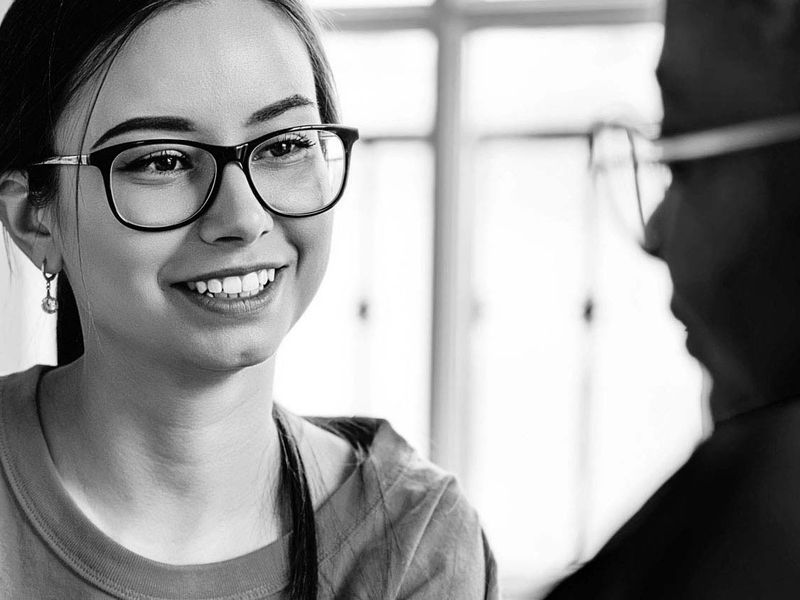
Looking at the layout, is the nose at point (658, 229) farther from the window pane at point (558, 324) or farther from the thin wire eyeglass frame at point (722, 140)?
the window pane at point (558, 324)

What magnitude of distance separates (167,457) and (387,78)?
2.46 meters

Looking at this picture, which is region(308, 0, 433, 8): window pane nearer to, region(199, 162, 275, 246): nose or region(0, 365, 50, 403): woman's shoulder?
region(0, 365, 50, 403): woman's shoulder

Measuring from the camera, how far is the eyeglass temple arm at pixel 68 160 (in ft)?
3.73

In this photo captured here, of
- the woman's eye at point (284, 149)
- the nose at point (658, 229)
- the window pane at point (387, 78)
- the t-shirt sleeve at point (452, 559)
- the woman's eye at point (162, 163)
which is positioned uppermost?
the window pane at point (387, 78)

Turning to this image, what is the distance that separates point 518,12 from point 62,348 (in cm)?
235

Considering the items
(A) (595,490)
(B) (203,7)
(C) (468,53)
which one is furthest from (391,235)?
(B) (203,7)

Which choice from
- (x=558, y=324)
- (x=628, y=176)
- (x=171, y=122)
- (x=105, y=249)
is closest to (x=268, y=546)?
(x=105, y=249)

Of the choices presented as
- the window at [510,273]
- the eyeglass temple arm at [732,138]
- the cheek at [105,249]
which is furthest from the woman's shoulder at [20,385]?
the window at [510,273]

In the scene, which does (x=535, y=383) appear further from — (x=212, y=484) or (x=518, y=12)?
(x=212, y=484)

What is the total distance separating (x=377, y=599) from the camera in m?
1.23

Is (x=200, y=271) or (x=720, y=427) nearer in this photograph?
(x=720, y=427)

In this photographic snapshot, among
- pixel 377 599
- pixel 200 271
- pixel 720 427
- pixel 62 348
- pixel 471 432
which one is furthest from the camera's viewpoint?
pixel 471 432

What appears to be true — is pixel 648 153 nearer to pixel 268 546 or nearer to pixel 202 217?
pixel 202 217

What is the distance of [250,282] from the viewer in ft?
3.76
